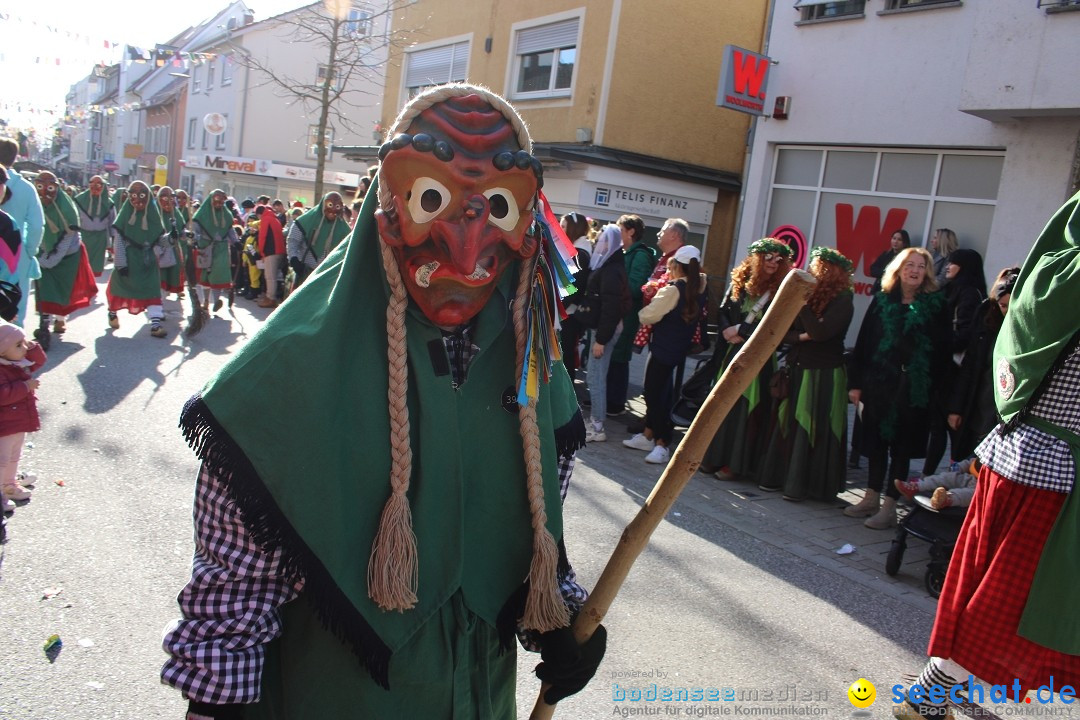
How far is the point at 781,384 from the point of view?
20.6 ft

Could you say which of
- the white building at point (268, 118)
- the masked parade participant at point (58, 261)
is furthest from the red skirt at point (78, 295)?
the white building at point (268, 118)

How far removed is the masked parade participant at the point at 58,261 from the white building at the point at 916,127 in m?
8.03

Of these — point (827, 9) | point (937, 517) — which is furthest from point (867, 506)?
point (827, 9)

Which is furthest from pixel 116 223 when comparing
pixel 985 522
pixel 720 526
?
pixel 985 522

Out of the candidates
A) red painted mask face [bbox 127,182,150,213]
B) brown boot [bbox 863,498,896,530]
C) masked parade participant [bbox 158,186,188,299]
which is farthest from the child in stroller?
masked parade participant [bbox 158,186,188,299]

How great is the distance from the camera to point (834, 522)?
5.94 metres

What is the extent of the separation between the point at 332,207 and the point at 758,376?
219 inches

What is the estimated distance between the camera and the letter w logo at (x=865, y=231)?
1150 centimetres

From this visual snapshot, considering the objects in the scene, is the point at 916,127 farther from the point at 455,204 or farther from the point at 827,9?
the point at 455,204

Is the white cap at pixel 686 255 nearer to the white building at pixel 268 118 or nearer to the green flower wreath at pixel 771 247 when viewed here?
the green flower wreath at pixel 771 247

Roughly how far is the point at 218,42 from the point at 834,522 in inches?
1426

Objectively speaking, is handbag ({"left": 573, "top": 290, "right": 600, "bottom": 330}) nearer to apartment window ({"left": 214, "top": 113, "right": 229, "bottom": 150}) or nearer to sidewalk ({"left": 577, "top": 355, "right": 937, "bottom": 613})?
sidewalk ({"left": 577, "top": 355, "right": 937, "bottom": 613})

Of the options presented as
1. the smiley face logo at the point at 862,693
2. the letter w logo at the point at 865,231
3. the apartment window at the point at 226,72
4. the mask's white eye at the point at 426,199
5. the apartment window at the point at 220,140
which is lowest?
the smiley face logo at the point at 862,693

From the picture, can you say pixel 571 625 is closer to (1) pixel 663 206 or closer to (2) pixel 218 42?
(1) pixel 663 206
